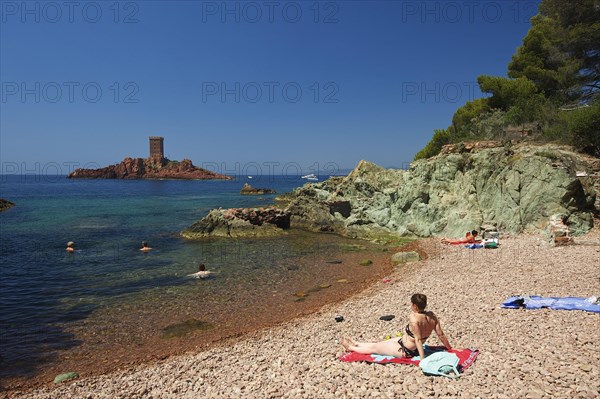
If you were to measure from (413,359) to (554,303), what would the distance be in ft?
16.8

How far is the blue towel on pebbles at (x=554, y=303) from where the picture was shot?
930cm

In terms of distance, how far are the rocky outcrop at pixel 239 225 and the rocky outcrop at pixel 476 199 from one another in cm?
224

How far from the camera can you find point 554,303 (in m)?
9.70

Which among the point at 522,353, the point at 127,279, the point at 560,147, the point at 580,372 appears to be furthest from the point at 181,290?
the point at 560,147

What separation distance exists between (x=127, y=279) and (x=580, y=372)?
17.6 metres

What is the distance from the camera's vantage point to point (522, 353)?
7203 millimetres

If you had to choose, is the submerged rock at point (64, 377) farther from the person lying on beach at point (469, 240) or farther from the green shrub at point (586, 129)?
the green shrub at point (586, 129)

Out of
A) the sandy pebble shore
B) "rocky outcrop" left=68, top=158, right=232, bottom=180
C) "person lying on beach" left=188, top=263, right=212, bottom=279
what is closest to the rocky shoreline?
the sandy pebble shore

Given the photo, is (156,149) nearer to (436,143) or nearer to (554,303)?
(436,143)

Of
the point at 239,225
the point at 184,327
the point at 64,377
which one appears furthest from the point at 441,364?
the point at 239,225

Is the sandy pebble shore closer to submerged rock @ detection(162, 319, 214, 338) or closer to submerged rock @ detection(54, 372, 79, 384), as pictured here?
submerged rock @ detection(54, 372, 79, 384)

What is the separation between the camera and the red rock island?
593 ft

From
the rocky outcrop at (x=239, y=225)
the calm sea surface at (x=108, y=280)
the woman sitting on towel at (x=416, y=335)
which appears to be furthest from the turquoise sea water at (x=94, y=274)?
the woman sitting on towel at (x=416, y=335)

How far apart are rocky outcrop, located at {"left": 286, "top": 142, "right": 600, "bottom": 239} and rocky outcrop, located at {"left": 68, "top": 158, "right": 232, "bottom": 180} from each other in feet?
521
